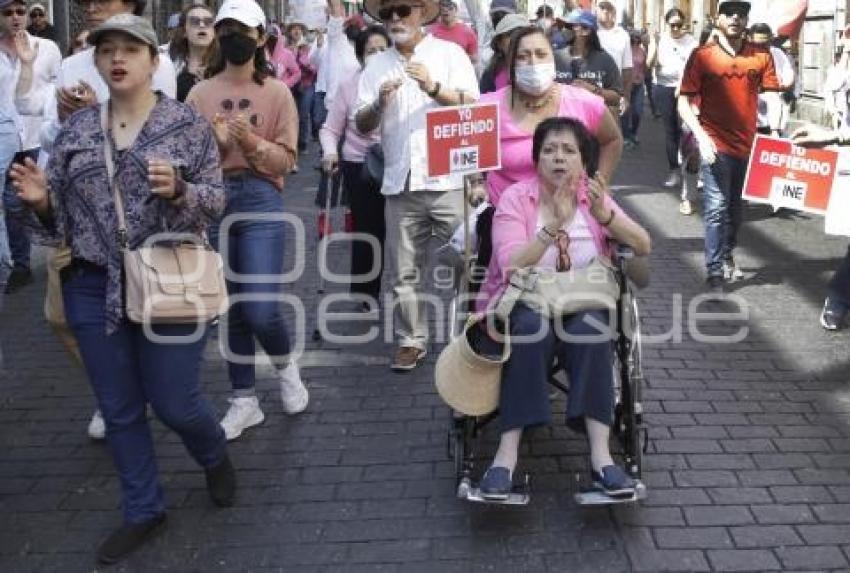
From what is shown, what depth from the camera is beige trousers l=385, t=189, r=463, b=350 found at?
5902 mm

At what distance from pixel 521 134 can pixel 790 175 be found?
2.63m

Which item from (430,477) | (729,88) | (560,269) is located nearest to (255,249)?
(430,477)

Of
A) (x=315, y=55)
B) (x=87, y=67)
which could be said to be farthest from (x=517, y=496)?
(x=315, y=55)

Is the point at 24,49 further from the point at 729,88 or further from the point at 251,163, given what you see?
the point at 729,88

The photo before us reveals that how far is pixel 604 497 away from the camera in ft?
13.3

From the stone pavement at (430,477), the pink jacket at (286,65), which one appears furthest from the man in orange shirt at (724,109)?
the pink jacket at (286,65)

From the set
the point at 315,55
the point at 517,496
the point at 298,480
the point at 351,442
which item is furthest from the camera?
the point at 315,55

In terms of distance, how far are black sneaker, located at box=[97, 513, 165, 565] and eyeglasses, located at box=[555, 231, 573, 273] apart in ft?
5.88

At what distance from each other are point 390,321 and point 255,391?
1.61 metres

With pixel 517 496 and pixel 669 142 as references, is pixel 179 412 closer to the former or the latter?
pixel 517 496

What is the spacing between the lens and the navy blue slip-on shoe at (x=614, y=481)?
4.04m

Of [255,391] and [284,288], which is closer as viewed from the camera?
[255,391]

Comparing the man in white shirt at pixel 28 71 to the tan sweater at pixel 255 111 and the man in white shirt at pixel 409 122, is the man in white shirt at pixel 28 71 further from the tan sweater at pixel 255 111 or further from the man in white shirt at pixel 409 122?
the tan sweater at pixel 255 111

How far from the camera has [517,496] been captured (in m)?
4.12
